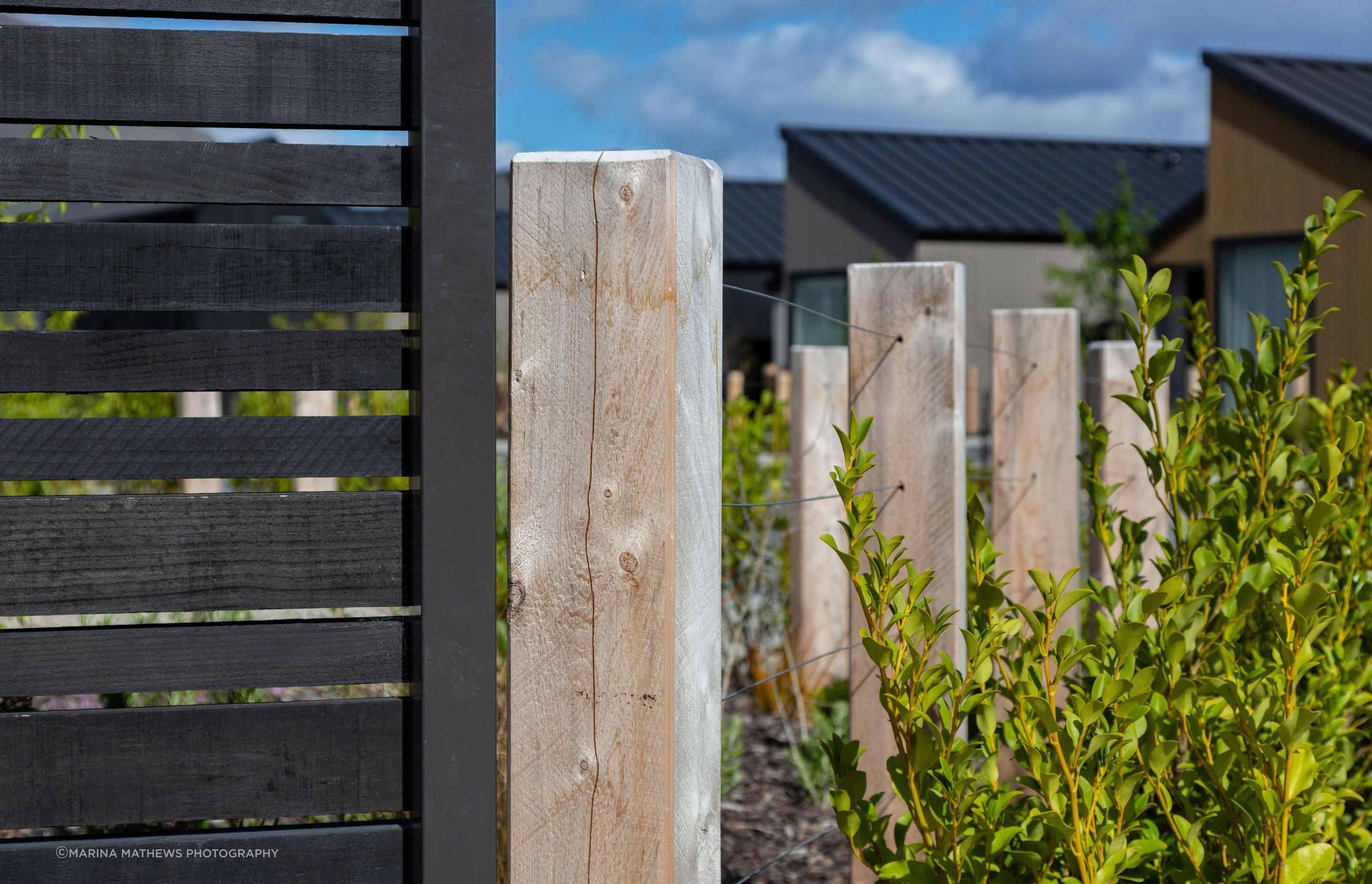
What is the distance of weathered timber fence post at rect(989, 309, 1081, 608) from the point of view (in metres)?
3.34

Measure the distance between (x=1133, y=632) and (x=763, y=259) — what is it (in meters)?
22.0

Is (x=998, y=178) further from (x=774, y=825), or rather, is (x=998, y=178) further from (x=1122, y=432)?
(x=774, y=825)

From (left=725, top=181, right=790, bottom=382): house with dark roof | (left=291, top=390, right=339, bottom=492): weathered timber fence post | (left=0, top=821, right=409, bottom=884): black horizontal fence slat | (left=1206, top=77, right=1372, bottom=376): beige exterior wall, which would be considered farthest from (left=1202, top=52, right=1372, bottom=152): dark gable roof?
(left=0, top=821, right=409, bottom=884): black horizontal fence slat

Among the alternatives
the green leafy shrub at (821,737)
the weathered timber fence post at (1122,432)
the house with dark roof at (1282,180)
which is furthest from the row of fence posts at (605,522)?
the house with dark roof at (1282,180)

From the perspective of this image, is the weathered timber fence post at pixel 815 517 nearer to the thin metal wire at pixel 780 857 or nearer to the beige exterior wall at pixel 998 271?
the thin metal wire at pixel 780 857

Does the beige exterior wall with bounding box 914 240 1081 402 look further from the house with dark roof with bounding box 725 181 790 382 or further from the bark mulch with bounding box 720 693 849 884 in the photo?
the bark mulch with bounding box 720 693 849 884

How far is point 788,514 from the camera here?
18.5 feet

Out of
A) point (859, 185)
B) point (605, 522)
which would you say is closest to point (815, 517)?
point (605, 522)

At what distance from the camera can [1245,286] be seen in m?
12.7

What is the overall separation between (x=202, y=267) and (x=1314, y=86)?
44.3 ft

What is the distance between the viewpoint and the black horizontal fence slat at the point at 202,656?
1.55 metres

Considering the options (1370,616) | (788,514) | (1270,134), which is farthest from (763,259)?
(1370,616)

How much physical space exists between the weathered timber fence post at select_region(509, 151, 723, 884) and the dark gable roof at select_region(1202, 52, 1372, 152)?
11.5 m

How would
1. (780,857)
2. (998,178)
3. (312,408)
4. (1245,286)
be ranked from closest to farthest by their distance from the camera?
(780,857) < (312,408) < (1245,286) < (998,178)
